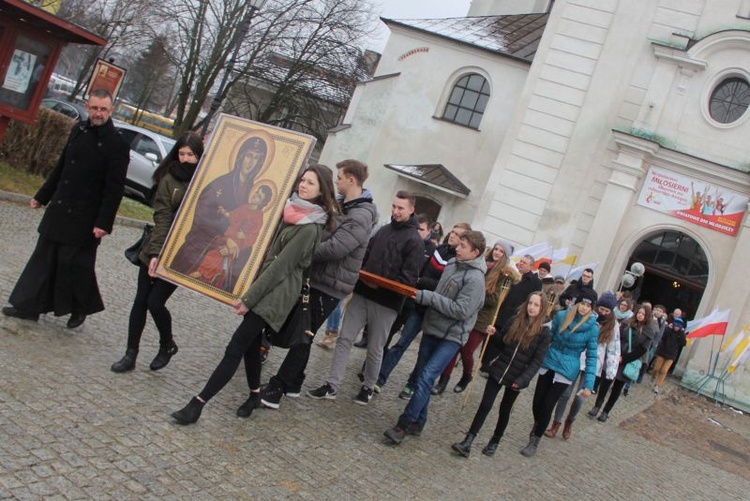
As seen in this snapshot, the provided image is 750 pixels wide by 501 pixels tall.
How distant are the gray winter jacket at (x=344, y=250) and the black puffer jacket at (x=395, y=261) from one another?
0.56 meters

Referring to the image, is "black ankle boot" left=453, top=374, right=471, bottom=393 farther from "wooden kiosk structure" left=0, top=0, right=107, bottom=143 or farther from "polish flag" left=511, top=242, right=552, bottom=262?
"polish flag" left=511, top=242, right=552, bottom=262

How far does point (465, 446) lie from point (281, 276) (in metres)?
2.89

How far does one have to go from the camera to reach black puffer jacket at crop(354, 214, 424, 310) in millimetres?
7535

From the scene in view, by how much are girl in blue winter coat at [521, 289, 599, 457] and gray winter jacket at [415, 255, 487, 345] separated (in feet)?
5.01

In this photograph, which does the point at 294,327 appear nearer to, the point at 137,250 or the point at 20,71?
the point at 137,250

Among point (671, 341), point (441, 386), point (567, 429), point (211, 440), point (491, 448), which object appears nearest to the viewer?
point (211, 440)

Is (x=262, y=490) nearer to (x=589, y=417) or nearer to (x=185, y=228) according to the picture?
(x=185, y=228)

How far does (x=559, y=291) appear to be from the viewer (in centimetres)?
1587

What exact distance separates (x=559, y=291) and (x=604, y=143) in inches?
277

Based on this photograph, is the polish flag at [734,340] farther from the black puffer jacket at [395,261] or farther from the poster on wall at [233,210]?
the poster on wall at [233,210]

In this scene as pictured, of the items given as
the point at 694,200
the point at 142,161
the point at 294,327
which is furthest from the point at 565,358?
the point at 694,200

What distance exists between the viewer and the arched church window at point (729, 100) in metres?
20.4

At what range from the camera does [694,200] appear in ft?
66.2

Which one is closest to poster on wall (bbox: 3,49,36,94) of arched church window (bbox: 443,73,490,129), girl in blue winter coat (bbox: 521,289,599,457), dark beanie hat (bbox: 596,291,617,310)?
girl in blue winter coat (bbox: 521,289,599,457)
